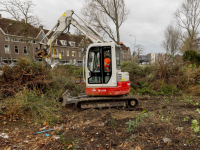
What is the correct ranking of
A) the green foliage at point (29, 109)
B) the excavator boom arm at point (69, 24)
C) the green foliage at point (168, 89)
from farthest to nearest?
the green foliage at point (168, 89), the excavator boom arm at point (69, 24), the green foliage at point (29, 109)

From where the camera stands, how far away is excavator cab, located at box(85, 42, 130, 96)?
18.0 feet

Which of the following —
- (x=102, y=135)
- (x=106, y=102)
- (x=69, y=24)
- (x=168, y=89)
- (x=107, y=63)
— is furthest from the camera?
(x=168, y=89)

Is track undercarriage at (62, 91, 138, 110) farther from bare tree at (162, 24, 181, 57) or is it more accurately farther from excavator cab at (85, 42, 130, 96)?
bare tree at (162, 24, 181, 57)

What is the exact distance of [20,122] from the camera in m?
4.71

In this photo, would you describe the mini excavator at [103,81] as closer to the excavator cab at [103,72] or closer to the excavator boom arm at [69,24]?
the excavator cab at [103,72]

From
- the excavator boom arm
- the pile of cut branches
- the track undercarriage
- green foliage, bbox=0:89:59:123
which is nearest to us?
green foliage, bbox=0:89:59:123

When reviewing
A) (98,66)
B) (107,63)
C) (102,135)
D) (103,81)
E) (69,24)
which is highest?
(69,24)

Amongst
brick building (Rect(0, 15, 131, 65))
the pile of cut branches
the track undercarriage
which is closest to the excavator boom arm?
brick building (Rect(0, 15, 131, 65))

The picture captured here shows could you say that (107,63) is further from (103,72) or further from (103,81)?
(103,81)

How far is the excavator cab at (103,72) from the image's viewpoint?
5.48 meters

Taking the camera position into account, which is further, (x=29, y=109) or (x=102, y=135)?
(x=29, y=109)

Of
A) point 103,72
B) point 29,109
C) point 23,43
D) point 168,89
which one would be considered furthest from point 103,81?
point 23,43

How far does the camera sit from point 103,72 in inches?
218

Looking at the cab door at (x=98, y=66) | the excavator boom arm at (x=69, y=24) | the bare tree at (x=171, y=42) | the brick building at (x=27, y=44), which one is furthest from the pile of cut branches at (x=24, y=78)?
the bare tree at (x=171, y=42)
